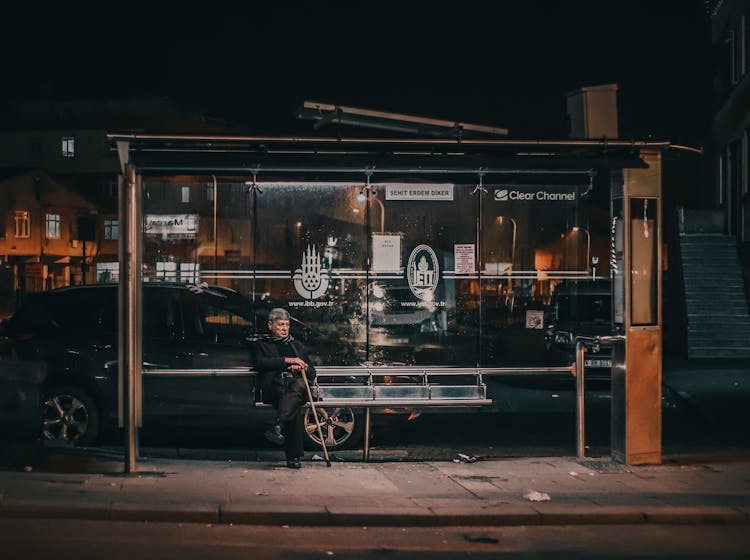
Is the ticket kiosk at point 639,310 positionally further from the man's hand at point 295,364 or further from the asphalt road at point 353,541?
the man's hand at point 295,364

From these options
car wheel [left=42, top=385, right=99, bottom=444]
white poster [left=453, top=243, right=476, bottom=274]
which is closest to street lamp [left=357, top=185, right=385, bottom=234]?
white poster [left=453, top=243, right=476, bottom=274]

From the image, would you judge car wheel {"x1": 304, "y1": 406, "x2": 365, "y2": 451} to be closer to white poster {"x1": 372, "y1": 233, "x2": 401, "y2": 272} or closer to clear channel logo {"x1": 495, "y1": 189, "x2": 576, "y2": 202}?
white poster {"x1": 372, "y1": 233, "x2": 401, "y2": 272}

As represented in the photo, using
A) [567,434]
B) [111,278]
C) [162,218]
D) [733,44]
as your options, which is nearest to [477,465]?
[567,434]

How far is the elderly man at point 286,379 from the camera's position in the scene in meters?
11.1

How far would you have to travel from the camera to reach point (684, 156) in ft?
37.2

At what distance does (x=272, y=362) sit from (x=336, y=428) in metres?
1.68

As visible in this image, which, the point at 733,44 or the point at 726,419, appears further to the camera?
the point at 733,44

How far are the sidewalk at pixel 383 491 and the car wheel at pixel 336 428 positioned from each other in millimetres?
556

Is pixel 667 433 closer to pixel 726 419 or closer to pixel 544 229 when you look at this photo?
pixel 726 419

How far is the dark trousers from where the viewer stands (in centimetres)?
1109

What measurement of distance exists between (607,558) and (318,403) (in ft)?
13.8

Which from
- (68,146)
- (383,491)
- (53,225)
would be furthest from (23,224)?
(383,491)

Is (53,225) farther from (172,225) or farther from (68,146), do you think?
(172,225)

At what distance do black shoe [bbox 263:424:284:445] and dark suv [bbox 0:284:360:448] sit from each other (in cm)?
19
